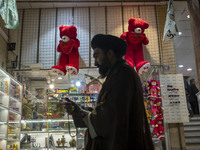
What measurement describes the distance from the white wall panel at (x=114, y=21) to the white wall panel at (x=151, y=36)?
62cm

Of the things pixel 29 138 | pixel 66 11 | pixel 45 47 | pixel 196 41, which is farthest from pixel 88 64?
pixel 196 41

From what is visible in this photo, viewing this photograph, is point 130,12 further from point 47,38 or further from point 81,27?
point 47,38

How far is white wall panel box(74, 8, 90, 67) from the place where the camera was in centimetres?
600

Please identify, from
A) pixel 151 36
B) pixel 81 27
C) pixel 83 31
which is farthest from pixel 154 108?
pixel 81 27

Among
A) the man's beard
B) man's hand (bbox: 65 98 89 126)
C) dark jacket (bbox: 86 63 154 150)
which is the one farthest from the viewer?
the man's beard

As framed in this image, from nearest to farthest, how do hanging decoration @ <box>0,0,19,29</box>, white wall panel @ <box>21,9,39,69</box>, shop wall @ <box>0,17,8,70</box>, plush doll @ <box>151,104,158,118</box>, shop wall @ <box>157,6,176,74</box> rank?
hanging decoration @ <box>0,0,19,29</box>, plush doll @ <box>151,104,158,118</box>, shop wall @ <box>0,17,8,70</box>, shop wall @ <box>157,6,176,74</box>, white wall panel @ <box>21,9,39,69</box>

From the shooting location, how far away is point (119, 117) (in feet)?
4.79

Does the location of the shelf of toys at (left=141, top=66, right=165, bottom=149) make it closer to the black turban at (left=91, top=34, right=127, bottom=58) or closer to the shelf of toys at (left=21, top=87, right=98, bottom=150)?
the shelf of toys at (left=21, top=87, right=98, bottom=150)

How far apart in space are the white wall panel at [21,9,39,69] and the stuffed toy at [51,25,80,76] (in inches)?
34.9

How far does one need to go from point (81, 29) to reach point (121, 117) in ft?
16.5

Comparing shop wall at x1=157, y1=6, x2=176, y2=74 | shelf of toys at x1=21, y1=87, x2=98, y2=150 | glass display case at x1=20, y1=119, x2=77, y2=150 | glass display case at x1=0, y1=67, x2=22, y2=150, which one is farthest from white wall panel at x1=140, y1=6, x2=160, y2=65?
glass display case at x1=0, y1=67, x2=22, y2=150

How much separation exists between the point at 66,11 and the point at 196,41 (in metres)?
3.51

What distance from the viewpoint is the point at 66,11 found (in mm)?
6383

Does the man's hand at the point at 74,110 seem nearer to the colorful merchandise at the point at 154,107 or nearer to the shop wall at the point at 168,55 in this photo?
the colorful merchandise at the point at 154,107
